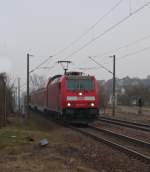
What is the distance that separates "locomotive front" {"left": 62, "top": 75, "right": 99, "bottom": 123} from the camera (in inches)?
1211

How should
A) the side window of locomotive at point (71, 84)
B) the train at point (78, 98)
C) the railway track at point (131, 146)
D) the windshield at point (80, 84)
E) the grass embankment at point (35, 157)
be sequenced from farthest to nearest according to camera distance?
the windshield at point (80, 84) → the side window of locomotive at point (71, 84) → the train at point (78, 98) → the railway track at point (131, 146) → the grass embankment at point (35, 157)

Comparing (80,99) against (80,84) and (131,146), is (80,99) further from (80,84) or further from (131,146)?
(131,146)

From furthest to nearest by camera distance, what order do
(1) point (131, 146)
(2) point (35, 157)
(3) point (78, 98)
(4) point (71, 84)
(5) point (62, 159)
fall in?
(4) point (71, 84) < (3) point (78, 98) < (1) point (131, 146) < (2) point (35, 157) < (5) point (62, 159)

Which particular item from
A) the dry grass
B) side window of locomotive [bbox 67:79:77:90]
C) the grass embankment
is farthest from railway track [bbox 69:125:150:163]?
side window of locomotive [bbox 67:79:77:90]

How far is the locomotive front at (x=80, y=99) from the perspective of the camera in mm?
30750

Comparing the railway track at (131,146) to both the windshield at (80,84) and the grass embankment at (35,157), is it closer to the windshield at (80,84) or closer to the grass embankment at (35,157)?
the grass embankment at (35,157)

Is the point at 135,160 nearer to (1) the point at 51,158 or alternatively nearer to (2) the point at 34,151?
(1) the point at 51,158

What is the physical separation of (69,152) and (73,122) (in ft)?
51.4

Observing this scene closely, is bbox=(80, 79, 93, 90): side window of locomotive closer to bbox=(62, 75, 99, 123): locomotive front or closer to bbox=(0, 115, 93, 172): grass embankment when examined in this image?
bbox=(62, 75, 99, 123): locomotive front

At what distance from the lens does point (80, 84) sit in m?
31.5

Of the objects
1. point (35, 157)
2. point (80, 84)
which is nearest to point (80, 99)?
point (80, 84)

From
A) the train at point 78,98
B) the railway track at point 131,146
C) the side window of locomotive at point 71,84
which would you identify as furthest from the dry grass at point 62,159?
the side window of locomotive at point 71,84

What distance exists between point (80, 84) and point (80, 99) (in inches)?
42.7

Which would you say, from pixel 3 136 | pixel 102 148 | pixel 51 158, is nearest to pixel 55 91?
pixel 3 136
